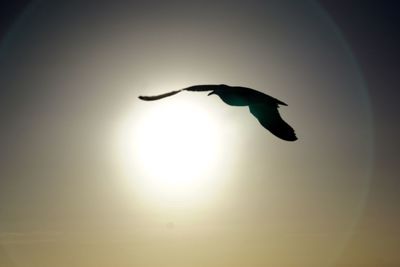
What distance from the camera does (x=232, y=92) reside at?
12969mm

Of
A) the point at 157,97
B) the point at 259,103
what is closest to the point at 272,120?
the point at 259,103

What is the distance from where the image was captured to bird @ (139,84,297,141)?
1278 cm

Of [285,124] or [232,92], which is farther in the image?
[285,124]

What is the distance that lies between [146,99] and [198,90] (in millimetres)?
1374

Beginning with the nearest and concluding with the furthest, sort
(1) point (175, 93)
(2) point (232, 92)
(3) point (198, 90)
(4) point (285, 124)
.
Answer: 1. (1) point (175, 93)
2. (3) point (198, 90)
3. (2) point (232, 92)
4. (4) point (285, 124)

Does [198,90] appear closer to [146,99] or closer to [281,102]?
[146,99]

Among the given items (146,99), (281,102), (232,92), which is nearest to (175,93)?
(146,99)

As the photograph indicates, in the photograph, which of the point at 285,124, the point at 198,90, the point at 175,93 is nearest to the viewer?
the point at 175,93

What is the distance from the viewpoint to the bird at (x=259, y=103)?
41.9ft

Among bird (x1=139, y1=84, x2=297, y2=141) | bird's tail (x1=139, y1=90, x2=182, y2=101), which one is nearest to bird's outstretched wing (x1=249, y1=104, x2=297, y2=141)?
bird (x1=139, y1=84, x2=297, y2=141)

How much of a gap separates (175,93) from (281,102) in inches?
136

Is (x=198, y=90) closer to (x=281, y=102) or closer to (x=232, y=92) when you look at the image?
(x=232, y=92)

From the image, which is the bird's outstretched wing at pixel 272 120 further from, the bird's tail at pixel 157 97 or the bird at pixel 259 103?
the bird's tail at pixel 157 97

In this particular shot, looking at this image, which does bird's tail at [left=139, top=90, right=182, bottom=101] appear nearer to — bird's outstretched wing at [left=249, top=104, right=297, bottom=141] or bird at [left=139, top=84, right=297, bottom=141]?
bird at [left=139, top=84, right=297, bottom=141]
